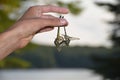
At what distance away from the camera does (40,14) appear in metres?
1.86

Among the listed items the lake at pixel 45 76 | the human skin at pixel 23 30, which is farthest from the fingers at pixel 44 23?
the lake at pixel 45 76

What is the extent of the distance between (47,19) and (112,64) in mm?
10539

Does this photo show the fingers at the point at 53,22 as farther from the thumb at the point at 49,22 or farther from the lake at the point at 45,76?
the lake at the point at 45,76

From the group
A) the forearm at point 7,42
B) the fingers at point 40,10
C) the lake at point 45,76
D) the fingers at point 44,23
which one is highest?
the lake at point 45,76

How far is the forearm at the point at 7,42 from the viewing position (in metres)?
1.63

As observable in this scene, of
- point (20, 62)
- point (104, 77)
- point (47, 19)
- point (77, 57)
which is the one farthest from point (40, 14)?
point (77, 57)

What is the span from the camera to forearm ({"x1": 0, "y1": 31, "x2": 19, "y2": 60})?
5.36 feet

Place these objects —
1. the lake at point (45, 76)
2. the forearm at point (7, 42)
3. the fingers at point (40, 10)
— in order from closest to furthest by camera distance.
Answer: the forearm at point (7, 42)
the fingers at point (40, 10)
the lake at point (45, 76)

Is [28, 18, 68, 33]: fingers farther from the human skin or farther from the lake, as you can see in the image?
the lake

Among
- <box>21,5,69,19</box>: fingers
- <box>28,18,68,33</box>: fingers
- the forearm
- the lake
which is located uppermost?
the lake

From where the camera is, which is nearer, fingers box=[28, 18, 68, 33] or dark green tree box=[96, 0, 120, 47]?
fingers box=[28, 18, 68, 33]

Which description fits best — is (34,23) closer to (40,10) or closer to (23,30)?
(23,30)

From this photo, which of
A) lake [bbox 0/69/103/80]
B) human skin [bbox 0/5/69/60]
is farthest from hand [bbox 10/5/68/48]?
lake [bbox 0/69/103/80]

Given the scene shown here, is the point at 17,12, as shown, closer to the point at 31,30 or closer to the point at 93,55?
the point at 93,55
